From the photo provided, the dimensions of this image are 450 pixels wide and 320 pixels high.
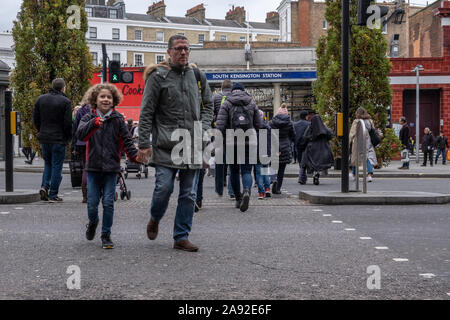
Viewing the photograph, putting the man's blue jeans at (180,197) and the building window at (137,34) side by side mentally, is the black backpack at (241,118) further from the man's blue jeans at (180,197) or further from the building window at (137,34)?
the building window at (137,34)

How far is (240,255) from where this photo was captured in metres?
6.00

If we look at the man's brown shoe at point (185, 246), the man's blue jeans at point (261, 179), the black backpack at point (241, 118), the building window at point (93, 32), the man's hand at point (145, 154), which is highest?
the building window at point (93, 32)

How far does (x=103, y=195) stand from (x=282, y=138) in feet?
22.2

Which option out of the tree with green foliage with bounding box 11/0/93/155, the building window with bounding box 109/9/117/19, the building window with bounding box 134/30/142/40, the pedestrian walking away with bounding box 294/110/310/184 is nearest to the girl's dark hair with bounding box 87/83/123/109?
the pedestrian walking away with bounding box 294/110/310/184

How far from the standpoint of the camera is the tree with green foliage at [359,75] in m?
19.7

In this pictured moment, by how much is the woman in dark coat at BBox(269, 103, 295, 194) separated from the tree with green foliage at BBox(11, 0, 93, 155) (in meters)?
10.2

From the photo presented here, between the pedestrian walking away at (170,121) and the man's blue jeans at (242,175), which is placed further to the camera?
the man's blue jeans at (242,175)

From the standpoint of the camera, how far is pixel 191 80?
20.6 ft

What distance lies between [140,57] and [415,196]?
64.1 m

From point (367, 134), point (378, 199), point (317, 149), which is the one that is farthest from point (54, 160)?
point (367, 134)

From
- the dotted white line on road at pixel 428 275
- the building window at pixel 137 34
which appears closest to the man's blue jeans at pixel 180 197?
the dotted white line on road at pixel 428 275

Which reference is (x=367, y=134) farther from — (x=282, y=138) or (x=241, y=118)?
(x=241, y=118)

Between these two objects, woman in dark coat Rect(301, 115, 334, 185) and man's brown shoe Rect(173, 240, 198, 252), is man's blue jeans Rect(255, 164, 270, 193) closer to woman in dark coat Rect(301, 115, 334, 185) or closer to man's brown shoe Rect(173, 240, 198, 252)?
woman in dark coat Rect(301, 115, 334, 185)
